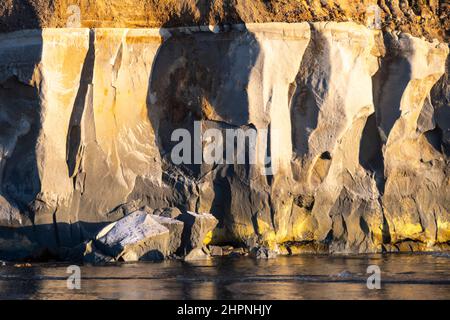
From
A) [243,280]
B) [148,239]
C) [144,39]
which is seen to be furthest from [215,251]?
[144,39]

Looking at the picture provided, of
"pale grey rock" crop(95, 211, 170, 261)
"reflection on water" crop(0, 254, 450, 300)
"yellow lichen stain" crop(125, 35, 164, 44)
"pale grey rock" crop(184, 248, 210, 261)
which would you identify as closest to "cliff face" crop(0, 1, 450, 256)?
"yellow lichen stain" crop(125, 35, 164, 44)

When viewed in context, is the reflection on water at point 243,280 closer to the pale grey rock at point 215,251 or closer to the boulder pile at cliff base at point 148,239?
the boulder pile at cliff base at point 148,239

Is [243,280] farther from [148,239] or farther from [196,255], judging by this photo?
[196,255]

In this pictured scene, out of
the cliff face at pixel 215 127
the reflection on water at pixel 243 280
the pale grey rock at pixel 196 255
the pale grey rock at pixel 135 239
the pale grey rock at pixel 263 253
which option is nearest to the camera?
the reflection on water at pixel 243 280

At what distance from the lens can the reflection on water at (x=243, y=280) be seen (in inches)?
902

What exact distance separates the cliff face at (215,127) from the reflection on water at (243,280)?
195 centimetres

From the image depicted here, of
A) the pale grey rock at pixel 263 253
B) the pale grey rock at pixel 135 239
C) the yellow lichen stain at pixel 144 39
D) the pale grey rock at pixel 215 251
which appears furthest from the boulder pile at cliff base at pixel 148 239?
the yellow lichen stain at pixel 144 39

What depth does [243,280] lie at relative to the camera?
2519cm

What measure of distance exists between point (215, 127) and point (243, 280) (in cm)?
700

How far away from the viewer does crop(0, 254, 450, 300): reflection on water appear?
2291 cm

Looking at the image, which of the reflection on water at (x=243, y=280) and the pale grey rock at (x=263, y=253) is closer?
the reflection on water at (x=243, y=280)

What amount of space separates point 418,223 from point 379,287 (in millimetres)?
9288
